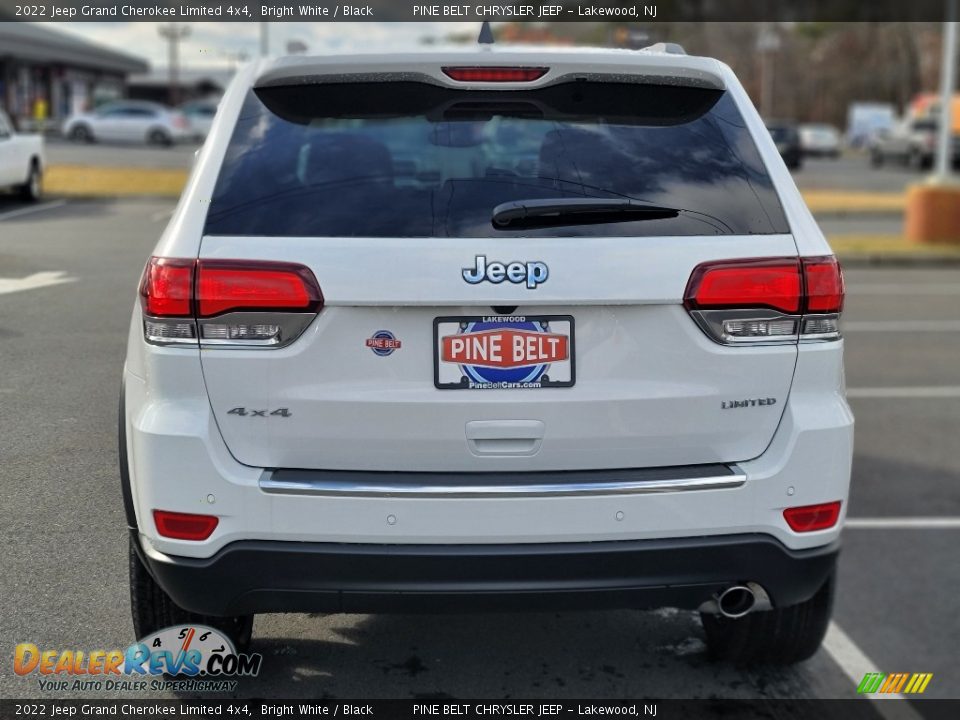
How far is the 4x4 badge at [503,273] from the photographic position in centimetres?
262

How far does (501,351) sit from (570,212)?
0.38 meters

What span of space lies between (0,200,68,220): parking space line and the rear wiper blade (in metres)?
2.03

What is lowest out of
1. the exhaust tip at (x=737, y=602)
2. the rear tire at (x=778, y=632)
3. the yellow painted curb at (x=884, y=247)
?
the yellow painted curb at (x=884, y=247)

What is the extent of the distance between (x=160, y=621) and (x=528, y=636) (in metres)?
1.25

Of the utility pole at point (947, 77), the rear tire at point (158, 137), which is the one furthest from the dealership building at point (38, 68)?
the rear tire at point (158, 137)

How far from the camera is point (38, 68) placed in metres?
6.63

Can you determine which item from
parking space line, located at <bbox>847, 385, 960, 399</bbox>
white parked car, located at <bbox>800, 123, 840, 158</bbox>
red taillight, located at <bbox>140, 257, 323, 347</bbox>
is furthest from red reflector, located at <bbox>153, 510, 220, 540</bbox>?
white parked car, located at <bbox>800, 123, 840, 158</bbox>

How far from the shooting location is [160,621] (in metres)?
3.06

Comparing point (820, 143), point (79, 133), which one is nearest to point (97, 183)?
point (79, 133)

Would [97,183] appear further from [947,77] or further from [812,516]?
[947,77]

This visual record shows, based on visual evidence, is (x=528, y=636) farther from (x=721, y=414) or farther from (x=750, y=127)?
(x=750, y=127)

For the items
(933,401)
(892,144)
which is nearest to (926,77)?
(892,144)

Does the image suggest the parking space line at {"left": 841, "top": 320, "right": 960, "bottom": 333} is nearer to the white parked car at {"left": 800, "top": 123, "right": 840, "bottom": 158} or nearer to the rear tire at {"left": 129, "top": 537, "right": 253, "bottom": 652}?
the rear tire at {"left": 129, "top": 537, "right": 253, "bottom": 652}

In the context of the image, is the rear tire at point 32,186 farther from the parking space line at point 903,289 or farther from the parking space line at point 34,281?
the parking space line at point 903,289
